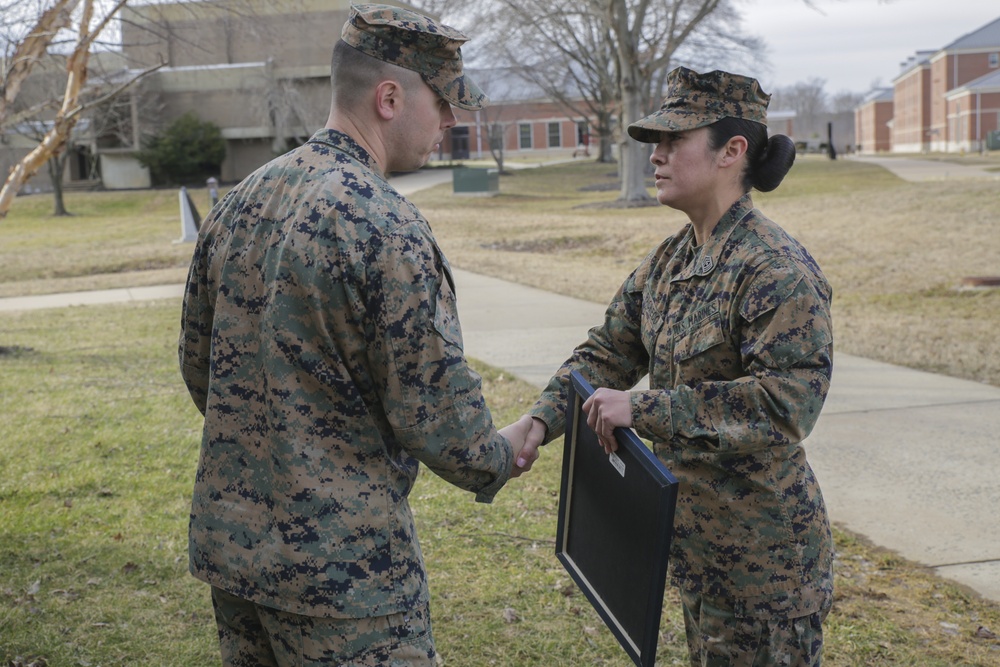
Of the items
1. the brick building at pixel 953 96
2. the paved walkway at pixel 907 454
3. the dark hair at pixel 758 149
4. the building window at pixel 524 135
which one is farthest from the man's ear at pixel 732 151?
the building window at pixel 524 135

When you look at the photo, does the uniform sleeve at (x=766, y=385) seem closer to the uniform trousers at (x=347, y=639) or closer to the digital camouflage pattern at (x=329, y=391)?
the digital camouflage pattern at (x=329, y=391)

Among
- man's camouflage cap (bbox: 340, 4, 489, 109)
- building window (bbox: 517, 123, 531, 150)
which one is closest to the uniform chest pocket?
man's camouflage cap (bbox: 340, 4, 489, 109)

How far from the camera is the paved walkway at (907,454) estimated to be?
4.89 metres

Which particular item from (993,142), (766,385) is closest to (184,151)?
(993,142)

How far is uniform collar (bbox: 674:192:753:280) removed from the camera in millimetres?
2559

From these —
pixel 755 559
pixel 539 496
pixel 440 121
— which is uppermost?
pixel 440 121

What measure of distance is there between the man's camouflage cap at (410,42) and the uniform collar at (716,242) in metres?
0.78

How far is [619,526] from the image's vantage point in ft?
7.82

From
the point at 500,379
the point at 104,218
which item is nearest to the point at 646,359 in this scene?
the point at 500,379

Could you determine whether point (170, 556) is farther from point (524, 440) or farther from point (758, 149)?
point (758, 149)

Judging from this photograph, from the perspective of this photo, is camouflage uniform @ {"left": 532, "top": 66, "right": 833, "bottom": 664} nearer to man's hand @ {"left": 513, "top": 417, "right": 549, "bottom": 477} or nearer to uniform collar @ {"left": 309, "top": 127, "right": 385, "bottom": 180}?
man's hand @ {"left": 513, "top": 417, "right": 549, "bottom": 477}

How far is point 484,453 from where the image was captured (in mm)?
2158

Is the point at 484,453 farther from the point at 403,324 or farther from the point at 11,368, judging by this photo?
the point at 11,368

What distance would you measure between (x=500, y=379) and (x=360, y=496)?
633 cm
